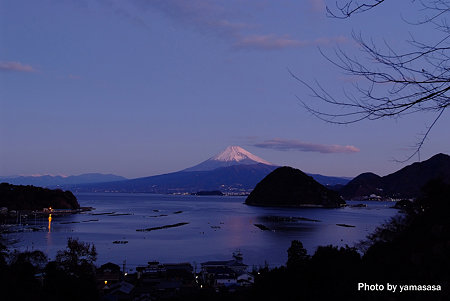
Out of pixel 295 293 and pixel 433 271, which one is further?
pixel 295 293

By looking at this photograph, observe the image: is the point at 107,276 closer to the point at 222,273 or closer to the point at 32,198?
the point at 222,273

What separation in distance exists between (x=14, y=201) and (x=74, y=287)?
188 ft

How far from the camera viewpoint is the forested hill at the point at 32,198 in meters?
59.7

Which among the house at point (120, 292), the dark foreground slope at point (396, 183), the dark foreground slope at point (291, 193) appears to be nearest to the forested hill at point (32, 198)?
the dark foreground slope at point (291, 193)

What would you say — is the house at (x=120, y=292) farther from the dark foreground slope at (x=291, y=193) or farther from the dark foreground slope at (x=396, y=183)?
the dark foreground slope at (x=396, y=183)

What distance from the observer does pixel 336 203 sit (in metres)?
86.3

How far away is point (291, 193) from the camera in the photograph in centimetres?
8731

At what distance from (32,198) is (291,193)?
5085cm

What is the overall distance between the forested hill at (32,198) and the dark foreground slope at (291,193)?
41209mm

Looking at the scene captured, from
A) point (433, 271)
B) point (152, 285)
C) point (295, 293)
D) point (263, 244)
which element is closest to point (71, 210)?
point (263, 244)

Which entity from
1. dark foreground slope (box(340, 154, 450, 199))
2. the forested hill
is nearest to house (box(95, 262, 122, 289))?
the forested hill

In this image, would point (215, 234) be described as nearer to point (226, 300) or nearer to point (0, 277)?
point (226, 300)

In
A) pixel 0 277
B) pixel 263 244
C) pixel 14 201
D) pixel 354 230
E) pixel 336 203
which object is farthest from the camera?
pixel 336 203

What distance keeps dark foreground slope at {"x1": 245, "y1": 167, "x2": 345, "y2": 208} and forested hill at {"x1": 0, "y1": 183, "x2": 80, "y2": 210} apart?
4121 cm
